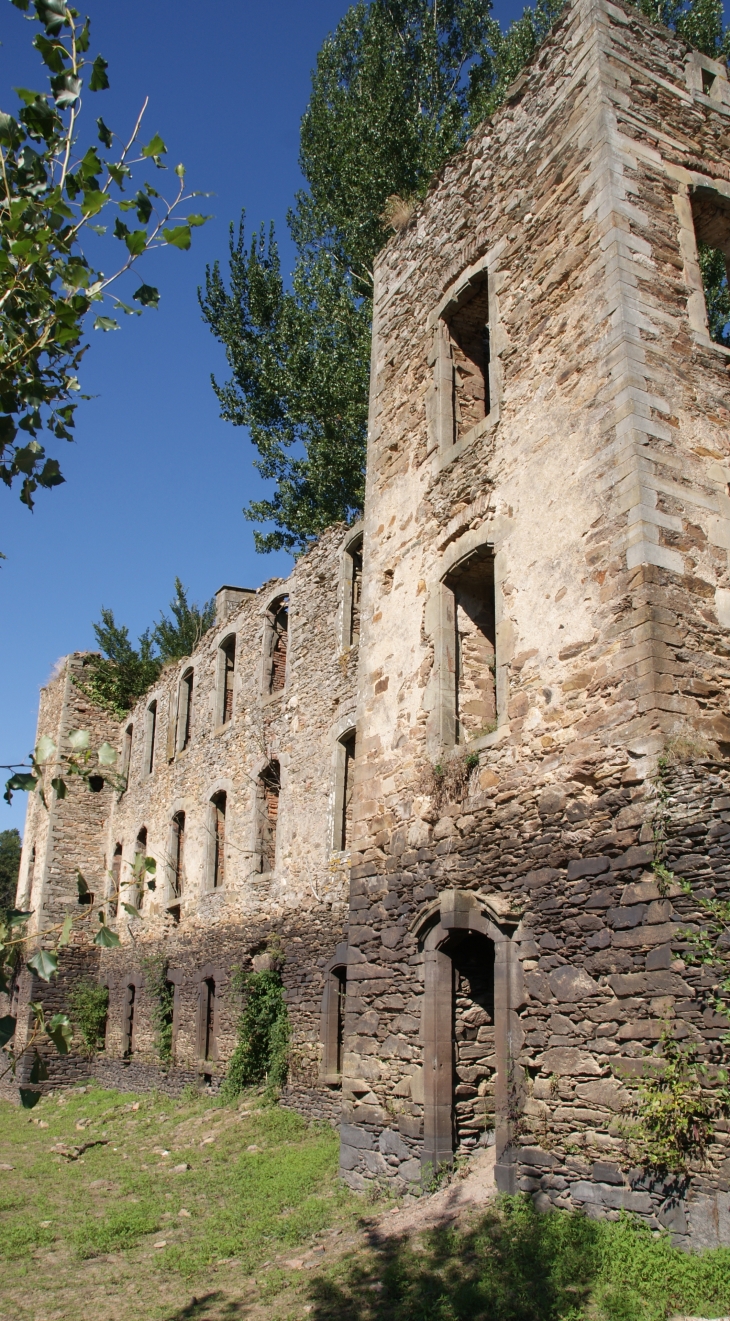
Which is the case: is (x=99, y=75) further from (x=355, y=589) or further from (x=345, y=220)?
(x=345, y=220)

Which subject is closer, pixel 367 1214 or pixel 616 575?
pixel 616 575

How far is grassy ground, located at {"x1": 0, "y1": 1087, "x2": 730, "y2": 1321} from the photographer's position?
5711 mm

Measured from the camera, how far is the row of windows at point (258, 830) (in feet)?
44.7

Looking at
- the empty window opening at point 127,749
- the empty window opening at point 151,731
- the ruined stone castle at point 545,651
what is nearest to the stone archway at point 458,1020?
the ruined stone castle at point 545,651

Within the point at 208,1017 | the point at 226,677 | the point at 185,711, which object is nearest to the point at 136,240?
the point at 208,1017

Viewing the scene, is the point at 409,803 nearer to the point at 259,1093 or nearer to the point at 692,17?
the point at 259,1093

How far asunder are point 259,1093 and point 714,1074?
31.3 feet

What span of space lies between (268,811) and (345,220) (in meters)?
13.4

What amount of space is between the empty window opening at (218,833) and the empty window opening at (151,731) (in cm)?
499

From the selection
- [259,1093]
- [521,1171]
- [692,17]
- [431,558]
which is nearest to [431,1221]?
[521,1171]

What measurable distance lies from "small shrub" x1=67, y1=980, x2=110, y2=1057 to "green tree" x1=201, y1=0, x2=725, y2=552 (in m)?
11.0

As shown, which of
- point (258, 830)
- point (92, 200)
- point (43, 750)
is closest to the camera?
point (43, 750)

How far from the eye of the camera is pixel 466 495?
9406mm

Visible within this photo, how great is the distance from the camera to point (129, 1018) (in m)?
21.2
